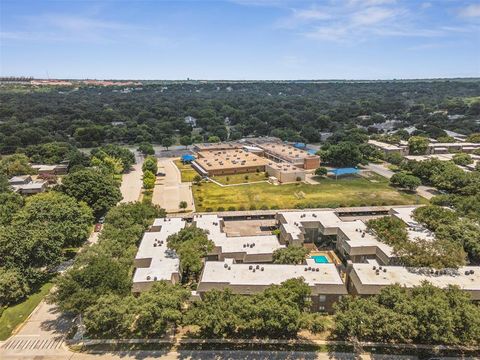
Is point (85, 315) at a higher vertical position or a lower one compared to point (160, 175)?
higher

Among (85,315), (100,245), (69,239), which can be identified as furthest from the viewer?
(69,239)

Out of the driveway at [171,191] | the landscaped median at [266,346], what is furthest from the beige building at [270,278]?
the driveway at [171,191]

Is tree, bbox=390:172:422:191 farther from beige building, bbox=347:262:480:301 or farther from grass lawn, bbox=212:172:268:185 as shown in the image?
beige building, bbox=347:262:480:301

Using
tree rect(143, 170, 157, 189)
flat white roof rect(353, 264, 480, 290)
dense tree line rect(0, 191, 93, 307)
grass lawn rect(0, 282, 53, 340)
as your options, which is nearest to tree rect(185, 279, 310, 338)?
flat white roof rect(353, 264, 480, 290)

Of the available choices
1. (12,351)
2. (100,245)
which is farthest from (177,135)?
(12,351)

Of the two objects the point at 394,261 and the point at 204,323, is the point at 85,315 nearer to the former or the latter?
the point at 204,323

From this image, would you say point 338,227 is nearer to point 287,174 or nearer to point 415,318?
point 415,318

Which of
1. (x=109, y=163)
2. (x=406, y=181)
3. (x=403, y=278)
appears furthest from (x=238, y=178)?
(x=403, y=278)

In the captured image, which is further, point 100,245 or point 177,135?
point 177,135
